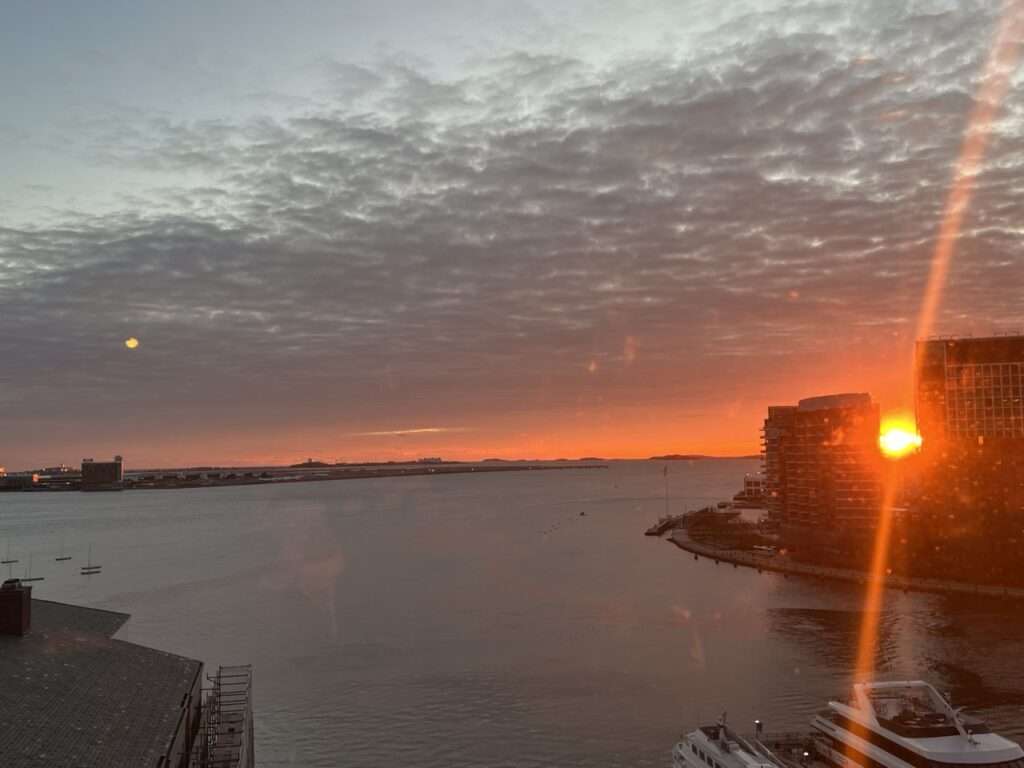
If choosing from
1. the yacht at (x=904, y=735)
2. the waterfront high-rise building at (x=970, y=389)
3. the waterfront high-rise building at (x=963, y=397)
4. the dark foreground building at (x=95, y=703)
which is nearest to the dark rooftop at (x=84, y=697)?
the dark foreground building at (x=95, y=703)

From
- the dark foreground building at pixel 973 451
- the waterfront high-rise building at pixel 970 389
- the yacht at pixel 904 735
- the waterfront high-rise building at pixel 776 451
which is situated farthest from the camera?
the waterfront high-rise building at pixel 776 451

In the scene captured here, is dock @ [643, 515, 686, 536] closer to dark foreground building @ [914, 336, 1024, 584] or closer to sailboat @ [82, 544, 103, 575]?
dark foreground building @ [914, 336, 1024, 584]

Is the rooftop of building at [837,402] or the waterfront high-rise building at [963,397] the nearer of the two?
the waterfront high-rise building at [963,397]

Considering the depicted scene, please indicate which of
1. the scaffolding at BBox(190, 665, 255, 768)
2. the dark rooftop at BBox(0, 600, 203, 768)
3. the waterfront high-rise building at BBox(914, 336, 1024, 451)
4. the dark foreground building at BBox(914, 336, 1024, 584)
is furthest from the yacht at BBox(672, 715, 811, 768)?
the waterfront high-rise building at BBox(914, 336, 1024, 451)

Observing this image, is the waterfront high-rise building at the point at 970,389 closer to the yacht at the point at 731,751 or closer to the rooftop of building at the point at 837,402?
the rooftop of building at the point at 837,402

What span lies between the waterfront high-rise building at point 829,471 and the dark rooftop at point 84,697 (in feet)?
279

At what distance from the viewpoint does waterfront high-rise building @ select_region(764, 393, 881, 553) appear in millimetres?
100500

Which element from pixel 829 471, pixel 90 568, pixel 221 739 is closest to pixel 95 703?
pixel 221 739

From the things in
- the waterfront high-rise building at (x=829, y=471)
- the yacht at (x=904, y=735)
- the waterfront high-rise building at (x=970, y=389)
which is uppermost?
the waterfront high-rise building at (x=970, y=389)

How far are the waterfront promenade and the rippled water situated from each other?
3.07 m

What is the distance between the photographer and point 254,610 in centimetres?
6456

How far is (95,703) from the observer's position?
18.0 meters

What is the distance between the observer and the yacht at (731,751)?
25297 millimetres

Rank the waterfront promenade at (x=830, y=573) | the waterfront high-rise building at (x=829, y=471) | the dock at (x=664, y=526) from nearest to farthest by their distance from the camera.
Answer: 1. the waterfront promenade at (x=830, y=573)
2. the waterfront high-rise building at (x=829, y=471)
3. the dock at (x=664, y=526)
